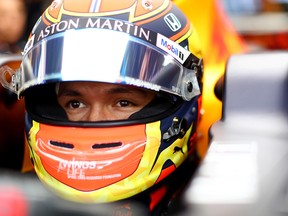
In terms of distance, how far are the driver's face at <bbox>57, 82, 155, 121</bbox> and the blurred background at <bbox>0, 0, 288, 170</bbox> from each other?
0.66ft

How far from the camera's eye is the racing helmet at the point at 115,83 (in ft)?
4.42

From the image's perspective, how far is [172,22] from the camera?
159 cm

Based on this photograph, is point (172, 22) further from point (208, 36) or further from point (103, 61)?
point (208, 36)

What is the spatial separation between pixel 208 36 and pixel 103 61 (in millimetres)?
894

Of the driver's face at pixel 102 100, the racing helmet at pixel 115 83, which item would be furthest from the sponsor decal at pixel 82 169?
the driver's face at pixel 102 100

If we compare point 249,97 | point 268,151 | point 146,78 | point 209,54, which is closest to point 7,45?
point 209,54

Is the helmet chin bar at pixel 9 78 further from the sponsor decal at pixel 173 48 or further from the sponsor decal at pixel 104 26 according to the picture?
the sponsor decal at pixel 173 48

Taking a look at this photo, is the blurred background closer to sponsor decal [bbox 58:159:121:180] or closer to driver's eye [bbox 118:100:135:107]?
driver's eye [bbox 118:100:135:107]

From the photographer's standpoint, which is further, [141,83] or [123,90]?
[123,90]

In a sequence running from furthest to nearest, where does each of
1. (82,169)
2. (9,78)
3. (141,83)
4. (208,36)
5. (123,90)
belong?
(208,36), (9,78), (123,90), (141,83), (82,169)

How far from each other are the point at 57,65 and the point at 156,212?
40 cm

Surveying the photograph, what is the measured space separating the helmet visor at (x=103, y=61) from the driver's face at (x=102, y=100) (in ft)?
0.30

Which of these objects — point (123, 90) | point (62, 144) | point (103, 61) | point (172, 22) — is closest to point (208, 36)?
point (172, 22)

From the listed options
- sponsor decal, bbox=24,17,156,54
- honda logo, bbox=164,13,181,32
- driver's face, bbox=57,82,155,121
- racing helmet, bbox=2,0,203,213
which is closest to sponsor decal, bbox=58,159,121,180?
racing helmet, bbox=2,0,203,213
